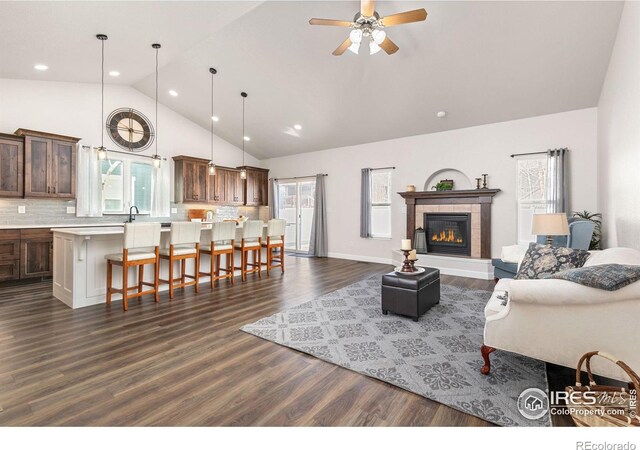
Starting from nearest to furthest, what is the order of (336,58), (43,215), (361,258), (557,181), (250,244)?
(336,58), (557,181), (43,215), (250,244), (361,258)

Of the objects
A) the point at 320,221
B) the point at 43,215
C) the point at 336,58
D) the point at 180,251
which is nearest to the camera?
the point at 180,251

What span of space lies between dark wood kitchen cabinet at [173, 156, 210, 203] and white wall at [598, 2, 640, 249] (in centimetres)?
732

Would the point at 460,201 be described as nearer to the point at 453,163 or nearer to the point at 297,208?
the point at 453,163

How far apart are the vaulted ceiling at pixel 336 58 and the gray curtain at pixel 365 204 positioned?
1.14 metres

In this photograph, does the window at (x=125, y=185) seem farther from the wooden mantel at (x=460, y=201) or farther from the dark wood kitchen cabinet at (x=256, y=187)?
the wooden mantel at (x=460, y=201)

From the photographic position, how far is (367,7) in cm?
291

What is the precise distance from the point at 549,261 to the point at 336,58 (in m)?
3.92

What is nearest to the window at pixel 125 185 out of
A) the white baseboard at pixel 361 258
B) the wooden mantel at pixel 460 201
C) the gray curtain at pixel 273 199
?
the gray curtain at pixel 273 199

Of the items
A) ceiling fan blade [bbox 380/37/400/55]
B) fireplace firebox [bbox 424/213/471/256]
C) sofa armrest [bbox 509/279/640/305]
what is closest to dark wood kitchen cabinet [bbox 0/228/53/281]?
ceiling fan blade [bbox 380/37/400/55]

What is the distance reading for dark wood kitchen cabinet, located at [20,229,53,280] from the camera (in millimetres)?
4863

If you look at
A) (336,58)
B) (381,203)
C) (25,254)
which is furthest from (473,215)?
(25,254)

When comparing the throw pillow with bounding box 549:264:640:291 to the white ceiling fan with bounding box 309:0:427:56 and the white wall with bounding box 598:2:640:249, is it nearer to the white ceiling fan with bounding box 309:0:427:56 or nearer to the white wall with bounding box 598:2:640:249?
the white wall with bounding box 598:2:640:249

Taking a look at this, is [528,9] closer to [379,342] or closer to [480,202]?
[480,202]
